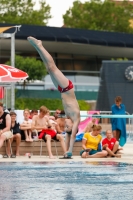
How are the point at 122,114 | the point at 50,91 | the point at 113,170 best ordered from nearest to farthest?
the point at 113,170 < the point at 122,114 < the point at 50,91

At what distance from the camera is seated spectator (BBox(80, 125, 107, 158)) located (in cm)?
1595

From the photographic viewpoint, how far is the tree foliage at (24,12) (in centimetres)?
8019

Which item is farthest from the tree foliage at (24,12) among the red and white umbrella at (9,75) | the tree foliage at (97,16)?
the red and white umbrella at (9,75)

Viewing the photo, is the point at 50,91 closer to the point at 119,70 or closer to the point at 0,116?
the point at 119,70

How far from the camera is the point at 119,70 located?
104 ft

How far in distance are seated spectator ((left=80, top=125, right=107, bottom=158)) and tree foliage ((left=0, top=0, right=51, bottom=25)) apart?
209ft

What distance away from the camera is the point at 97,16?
86.2 metres

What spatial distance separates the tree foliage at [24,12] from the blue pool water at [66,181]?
6691 cm

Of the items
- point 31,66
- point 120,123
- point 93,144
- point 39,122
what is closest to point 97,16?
point 31,66

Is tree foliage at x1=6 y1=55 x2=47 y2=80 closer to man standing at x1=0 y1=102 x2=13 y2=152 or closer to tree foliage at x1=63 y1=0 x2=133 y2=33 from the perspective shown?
man standing at x1=0 y1=102 x2=13 y2=152

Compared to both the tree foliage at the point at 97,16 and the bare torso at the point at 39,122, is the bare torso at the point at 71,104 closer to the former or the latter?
the bare torso at the point at 39,122

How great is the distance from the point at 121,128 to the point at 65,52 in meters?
37.1

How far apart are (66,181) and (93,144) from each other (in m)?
5.86

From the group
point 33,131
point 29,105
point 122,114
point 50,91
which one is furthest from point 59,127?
point 50,91
